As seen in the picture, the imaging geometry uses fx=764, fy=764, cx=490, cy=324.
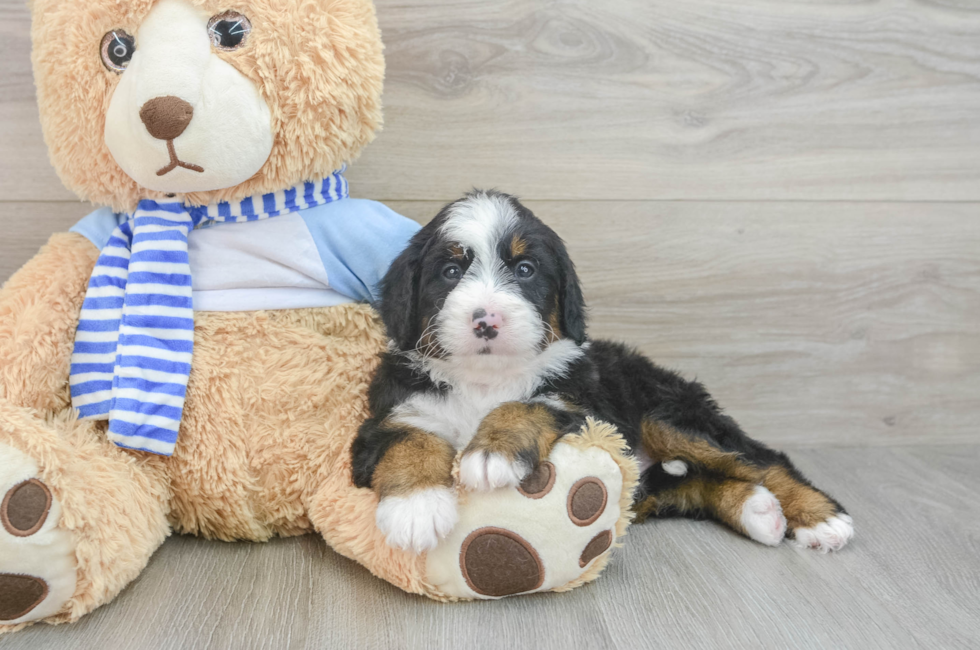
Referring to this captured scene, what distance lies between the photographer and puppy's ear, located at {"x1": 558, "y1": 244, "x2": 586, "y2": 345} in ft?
5.42

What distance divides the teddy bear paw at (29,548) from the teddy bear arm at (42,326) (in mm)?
220

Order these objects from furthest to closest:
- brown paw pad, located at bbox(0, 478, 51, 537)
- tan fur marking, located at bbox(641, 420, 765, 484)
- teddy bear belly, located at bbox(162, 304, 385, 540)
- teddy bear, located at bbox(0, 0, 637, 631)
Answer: tan fur marking, located at bbox(641, 420, 765, 484)
teddy bear belly, located at bbox(162, 304, 385, 540)
teddy bear, located at bbox(0, 0, 637, 631)
brown paw pad, located at bbox(0, 478, 51, 537)

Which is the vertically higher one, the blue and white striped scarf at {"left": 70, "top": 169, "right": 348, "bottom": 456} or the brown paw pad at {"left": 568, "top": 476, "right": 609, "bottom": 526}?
the blue and white striped scarf at {"left": 70, "top": 169, "right": 348, "bottom": 456}

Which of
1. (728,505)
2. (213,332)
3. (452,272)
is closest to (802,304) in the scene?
(728,505)

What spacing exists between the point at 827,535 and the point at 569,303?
2.72ft

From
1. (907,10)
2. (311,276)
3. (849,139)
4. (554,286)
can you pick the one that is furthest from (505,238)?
(907,10)

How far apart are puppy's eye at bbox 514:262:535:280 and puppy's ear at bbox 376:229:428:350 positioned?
0.69 feet

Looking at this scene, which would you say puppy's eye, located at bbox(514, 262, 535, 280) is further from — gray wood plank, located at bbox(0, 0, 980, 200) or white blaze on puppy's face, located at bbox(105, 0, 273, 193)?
gray wood plank, located at bbox(0, 0, 980, 200)

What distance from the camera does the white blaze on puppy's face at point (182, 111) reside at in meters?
1.50

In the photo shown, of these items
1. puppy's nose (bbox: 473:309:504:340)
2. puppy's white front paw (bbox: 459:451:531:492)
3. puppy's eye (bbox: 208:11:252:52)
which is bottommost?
puppy's white front paw (bbox: 459:451:531:492)

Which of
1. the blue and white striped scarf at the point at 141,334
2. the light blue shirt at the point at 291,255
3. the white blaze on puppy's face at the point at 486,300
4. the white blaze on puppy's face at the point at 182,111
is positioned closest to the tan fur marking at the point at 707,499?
the white blaze on puppy's face at the point at 486,300

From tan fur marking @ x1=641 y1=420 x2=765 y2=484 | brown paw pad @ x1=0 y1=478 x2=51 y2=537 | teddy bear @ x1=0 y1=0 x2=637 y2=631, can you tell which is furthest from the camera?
tan fur marking @ x1=641 y1=420 x2=765 y2=484

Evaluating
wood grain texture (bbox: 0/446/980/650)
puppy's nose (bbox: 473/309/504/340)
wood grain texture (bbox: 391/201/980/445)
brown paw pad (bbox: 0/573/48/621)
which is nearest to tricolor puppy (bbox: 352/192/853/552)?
puppy's nose (bbox: 473/309/504/340)

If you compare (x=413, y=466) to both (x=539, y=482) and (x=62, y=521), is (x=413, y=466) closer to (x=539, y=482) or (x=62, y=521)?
(x=539, y=482)
